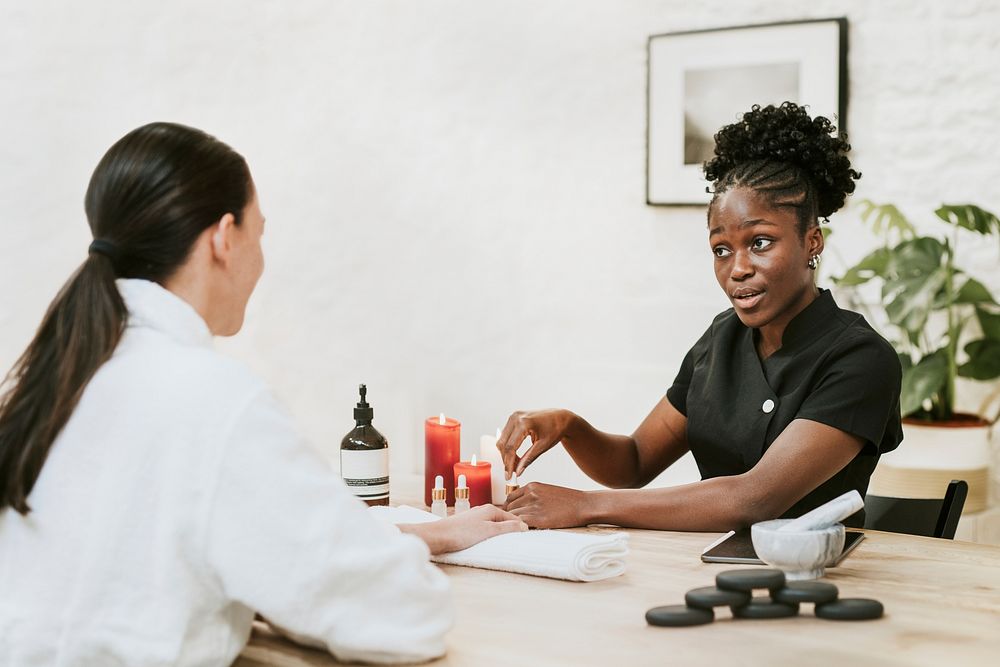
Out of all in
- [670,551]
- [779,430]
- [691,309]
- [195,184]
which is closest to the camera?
[195,184]

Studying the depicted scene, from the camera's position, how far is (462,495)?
1.82m

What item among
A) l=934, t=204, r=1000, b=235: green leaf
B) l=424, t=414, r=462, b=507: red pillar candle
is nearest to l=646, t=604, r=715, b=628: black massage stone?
l=424, t=414, r=462, b=507: red pillar candle

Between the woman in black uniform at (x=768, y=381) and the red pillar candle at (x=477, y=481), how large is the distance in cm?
5

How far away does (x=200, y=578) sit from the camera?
108cm

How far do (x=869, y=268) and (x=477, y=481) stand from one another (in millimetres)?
1560

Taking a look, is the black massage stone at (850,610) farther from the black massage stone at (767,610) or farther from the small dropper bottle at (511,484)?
the small dropper bottle at (511,484)

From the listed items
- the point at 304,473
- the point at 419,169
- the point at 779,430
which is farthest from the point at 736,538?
the point at 419,169

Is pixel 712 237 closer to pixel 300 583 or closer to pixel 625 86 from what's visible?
pixel 300 583

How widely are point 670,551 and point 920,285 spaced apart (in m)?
1.52

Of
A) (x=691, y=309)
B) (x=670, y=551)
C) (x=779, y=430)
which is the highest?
(x=691, y=309)

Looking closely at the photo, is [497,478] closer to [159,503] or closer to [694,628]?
[694,628]

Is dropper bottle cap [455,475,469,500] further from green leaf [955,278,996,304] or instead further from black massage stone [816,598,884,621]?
green leaf [955,278,996,304]

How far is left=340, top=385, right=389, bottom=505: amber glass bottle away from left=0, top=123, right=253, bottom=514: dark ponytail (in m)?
0.62

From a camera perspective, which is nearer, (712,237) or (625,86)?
(712,237)
